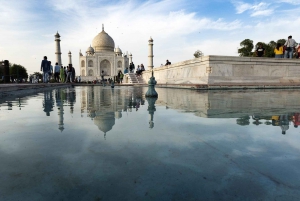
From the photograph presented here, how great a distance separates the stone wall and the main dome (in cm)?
4023

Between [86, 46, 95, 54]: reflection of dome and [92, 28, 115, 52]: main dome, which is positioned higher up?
[92, 28, 115, 52]: main dome

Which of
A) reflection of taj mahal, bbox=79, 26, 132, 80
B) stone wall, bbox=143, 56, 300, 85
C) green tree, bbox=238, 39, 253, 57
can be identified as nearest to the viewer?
stone wall, bbox=143, 56, 300, 85

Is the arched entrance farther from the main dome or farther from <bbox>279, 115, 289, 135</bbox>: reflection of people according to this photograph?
Result: <bbox>279, 115, 289, 135</bbox>: reflection of people

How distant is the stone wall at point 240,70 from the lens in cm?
956

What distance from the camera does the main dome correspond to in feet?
159

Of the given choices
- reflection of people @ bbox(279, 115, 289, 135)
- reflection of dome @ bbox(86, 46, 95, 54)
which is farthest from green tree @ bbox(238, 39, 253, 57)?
reflection of people @ bbox(279, 115, 289, 135)

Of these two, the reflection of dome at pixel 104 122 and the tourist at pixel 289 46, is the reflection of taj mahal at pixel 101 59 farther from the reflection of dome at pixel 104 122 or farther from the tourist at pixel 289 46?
the reflection of dome at pixel 104 122

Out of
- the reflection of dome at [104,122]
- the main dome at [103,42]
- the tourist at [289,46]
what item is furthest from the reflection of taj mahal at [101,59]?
the reflection of dome at [104,122]

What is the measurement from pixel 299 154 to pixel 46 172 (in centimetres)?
154

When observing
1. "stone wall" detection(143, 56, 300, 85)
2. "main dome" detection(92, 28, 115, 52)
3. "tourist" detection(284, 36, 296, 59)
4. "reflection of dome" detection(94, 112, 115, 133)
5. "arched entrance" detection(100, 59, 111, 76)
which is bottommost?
"reflection of dome" detection(94, 112, 115, 133)

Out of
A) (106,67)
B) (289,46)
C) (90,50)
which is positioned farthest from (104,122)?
(90,50)

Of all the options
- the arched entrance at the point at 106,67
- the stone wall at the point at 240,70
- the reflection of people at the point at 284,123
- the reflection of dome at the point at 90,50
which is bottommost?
the reflection of people at the point at 284,123

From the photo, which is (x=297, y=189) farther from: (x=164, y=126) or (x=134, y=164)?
(x=164, y=126)

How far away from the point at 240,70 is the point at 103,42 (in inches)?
1676
